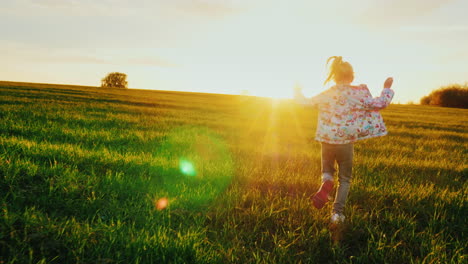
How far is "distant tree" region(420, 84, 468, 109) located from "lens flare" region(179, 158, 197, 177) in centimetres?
4176

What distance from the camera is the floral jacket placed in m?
2.92

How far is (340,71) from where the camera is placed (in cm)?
304

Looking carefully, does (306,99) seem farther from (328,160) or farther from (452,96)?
(452,96)

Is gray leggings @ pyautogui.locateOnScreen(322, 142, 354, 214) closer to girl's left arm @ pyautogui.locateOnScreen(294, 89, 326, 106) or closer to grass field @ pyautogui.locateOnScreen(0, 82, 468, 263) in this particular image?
grass field @ pyautogui.locateOnScreen(0, 82, 468, 263)

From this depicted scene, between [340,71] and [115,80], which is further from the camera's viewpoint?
[115,80]

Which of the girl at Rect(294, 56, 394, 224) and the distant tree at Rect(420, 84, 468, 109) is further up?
the distant tree at Rect(420, 84, 468, 109)

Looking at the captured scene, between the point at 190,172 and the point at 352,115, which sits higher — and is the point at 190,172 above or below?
below

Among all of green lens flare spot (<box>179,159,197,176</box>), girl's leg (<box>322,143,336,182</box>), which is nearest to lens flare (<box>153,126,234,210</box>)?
green lens flare spot (<box>179,159,197,176</box>)

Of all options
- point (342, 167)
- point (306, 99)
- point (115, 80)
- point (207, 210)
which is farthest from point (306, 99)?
point (115, 80)

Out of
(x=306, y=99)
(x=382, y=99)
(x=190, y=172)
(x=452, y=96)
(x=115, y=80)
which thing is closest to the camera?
(x=382, y=99)

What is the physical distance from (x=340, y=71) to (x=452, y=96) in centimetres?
4165

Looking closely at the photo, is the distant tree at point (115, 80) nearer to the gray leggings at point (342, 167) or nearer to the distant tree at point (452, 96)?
the distant tree at point (452, 96)

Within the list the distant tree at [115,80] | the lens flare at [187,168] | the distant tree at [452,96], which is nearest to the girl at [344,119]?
the lens flare at [187,168]

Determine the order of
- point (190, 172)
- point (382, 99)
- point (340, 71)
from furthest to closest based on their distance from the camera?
point (190, 172) < point (340, 71) < point (382, 99)
